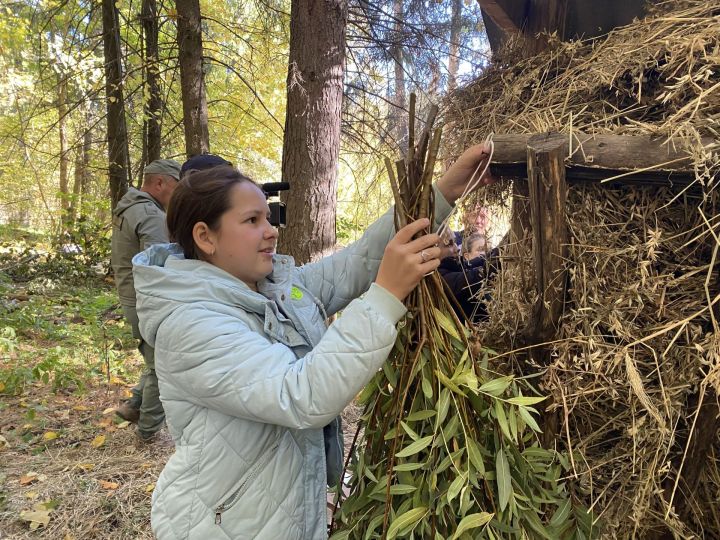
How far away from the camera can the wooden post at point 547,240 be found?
132 cm

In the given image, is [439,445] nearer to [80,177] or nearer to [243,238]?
[243,238]

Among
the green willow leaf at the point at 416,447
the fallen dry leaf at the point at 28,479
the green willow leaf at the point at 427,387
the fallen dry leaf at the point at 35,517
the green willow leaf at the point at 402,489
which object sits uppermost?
the green willow leaf at the point at 427,387

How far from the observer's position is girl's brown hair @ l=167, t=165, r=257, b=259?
1465mm

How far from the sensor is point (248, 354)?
1.23 metres

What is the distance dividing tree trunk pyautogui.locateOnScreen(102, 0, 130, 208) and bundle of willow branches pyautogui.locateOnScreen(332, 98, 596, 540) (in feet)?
18.4

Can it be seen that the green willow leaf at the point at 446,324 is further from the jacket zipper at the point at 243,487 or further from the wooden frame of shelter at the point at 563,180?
the jacket zipper at the point at 243,487

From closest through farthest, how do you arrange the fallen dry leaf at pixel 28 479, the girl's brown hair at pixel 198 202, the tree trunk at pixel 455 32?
1. the girl's brown hair at pixel 198 202
2. the fallen dry leaf at pixel 28 479
3. the tree trunk at pixel 455 32

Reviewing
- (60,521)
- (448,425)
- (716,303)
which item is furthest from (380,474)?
(60,521)

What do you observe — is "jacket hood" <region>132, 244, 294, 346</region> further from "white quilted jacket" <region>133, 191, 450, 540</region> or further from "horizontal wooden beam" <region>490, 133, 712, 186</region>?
"horizontal wooden beam" <region>490, 133, 712, 186</region>

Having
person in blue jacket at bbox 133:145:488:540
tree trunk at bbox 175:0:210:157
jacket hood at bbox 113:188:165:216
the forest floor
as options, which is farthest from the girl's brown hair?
tree trunk at bbox 175:0:210:157

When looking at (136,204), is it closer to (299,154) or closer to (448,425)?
(299,154)

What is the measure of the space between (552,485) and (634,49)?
3.99ft

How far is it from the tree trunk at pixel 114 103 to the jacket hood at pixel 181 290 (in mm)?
5213

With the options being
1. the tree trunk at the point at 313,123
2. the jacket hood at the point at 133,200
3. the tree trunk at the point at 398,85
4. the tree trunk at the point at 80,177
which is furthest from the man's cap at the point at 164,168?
the tree trunk at the point at 80,177
